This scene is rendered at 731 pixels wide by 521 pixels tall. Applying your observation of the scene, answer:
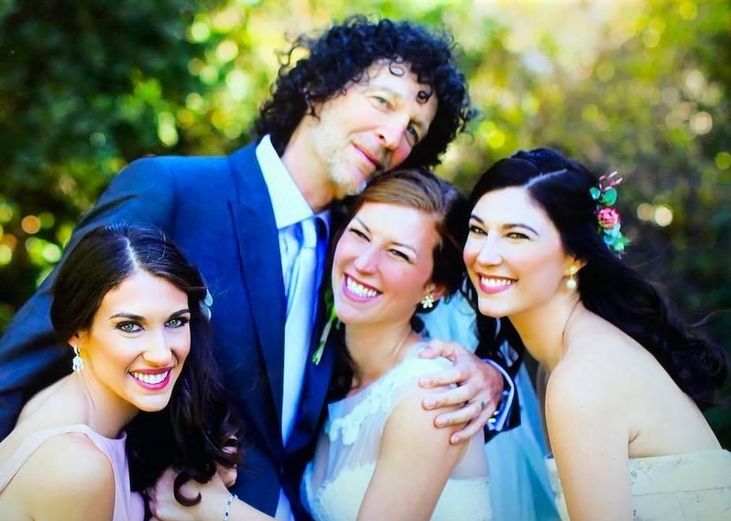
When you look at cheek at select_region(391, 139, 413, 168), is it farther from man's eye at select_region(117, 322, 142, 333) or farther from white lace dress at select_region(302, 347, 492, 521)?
man's eye at select_region(117, 322, 142, 333)

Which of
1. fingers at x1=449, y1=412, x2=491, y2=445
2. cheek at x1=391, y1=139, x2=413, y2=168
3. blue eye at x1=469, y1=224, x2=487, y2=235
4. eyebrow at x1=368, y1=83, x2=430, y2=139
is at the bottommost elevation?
fingers at x1=449, y1=412, x2=491, y2=445

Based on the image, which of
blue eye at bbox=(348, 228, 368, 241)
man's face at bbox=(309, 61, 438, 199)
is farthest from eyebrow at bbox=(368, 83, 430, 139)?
blue eye at bbox=(348, 228, 368, 241)

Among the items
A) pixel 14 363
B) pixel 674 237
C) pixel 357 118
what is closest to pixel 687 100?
pixel 674 237

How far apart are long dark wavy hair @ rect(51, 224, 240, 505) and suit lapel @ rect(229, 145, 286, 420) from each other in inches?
8.7

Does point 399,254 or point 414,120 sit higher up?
point 414,120

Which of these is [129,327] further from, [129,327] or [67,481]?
[67,481]

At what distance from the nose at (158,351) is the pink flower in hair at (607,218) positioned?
1555mm

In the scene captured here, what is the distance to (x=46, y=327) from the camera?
2.87m

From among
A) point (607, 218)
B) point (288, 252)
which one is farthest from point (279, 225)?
point (607, 218)

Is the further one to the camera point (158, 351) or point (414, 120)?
point (414, 120)

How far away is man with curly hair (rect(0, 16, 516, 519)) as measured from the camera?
3.02m

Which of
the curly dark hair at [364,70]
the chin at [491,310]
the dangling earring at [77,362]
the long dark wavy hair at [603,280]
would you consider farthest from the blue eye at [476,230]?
the dangling earring at [77,362]

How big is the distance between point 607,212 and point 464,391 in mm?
811

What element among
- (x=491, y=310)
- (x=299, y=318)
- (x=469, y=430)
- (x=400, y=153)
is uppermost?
(x=400, y=153)
